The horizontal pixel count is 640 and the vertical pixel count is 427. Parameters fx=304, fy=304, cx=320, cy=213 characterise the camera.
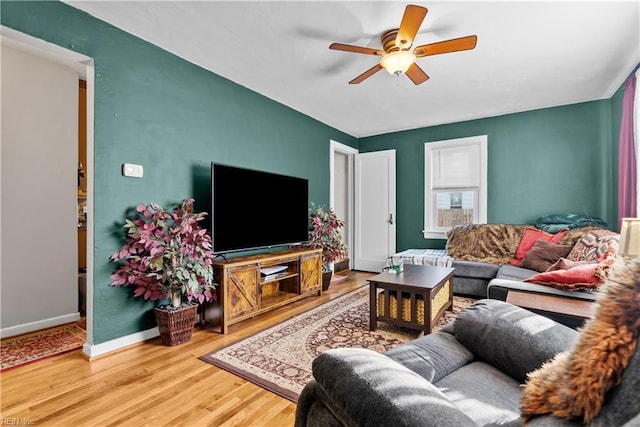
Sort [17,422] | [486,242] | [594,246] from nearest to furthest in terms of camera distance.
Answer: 1. [17,422]
2. [594,246]
3. [486,242]

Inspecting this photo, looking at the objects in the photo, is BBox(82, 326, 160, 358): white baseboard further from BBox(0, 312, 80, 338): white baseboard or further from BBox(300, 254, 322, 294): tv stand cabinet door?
BBox(300, 254, 322, 294): tv stand cabinet door

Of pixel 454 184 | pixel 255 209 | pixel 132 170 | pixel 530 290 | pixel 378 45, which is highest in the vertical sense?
pixel 378 45

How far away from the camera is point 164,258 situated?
2395 mm

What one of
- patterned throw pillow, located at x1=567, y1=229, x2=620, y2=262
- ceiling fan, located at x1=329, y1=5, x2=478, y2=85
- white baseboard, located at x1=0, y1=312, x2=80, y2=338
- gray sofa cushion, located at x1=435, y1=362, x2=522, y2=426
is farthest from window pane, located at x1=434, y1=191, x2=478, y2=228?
white baseboard, located at x1=0, y1=312, x2=80, y2=338

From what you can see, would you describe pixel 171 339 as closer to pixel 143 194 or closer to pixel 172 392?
pixel 172 392

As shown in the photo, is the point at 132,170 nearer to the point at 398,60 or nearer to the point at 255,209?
the point at 255,209

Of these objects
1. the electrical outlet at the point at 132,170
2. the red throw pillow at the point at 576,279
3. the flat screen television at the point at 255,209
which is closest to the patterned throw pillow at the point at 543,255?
the red throw pillow at the point at 576,279

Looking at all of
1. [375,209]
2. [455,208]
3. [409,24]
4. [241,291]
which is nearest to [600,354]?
[409,24]

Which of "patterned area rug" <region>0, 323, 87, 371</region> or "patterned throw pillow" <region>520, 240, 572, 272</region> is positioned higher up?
"patterned throw pillow" <region>520, 240, 572, 272</region>

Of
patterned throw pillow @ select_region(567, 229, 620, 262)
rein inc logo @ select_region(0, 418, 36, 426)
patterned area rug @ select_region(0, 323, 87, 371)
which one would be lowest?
rein inc logo @ select_region(0, 418, 36, 426)

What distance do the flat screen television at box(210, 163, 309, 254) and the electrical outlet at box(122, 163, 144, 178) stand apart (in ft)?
1.89

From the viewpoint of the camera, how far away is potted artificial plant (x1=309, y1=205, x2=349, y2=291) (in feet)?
13.8

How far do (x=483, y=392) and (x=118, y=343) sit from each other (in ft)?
8.42

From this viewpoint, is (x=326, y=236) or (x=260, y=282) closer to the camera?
(x=260, y=282)
